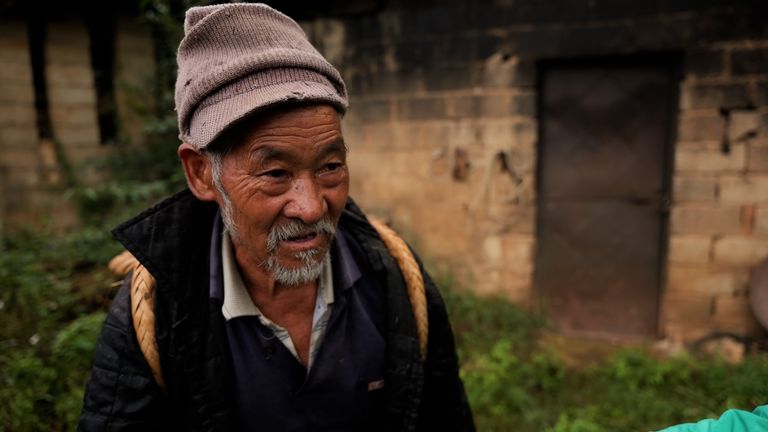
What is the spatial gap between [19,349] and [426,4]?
4.29 m

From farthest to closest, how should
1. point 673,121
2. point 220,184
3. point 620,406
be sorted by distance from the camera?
point 673,121, point 620,406, point 220,184

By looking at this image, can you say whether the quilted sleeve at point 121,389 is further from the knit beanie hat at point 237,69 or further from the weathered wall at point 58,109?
the weathered wall at point 58,109

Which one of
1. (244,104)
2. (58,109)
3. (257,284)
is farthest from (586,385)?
(58,109)

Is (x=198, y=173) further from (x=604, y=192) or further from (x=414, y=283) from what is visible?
(x=604, y=192)

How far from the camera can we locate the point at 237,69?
4.13ft

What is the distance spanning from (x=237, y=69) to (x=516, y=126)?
155 inches

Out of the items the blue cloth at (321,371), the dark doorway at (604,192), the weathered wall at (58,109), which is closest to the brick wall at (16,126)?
the weathered wall at (58,109)

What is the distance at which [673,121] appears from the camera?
175 inches

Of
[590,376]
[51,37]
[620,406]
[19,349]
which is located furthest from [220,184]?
[51,37]

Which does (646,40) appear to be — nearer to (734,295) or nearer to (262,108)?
(734,295)

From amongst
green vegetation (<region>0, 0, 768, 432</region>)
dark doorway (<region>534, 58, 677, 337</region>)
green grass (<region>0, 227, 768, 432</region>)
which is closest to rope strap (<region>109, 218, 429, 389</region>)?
green vegetation (<region>0, 0, 768, 432</region>)

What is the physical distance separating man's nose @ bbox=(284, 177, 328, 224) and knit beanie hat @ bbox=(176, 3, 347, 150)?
21 cm

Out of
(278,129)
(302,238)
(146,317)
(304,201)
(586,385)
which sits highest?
(278,129)

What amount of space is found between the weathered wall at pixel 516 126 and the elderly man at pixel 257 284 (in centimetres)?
351
